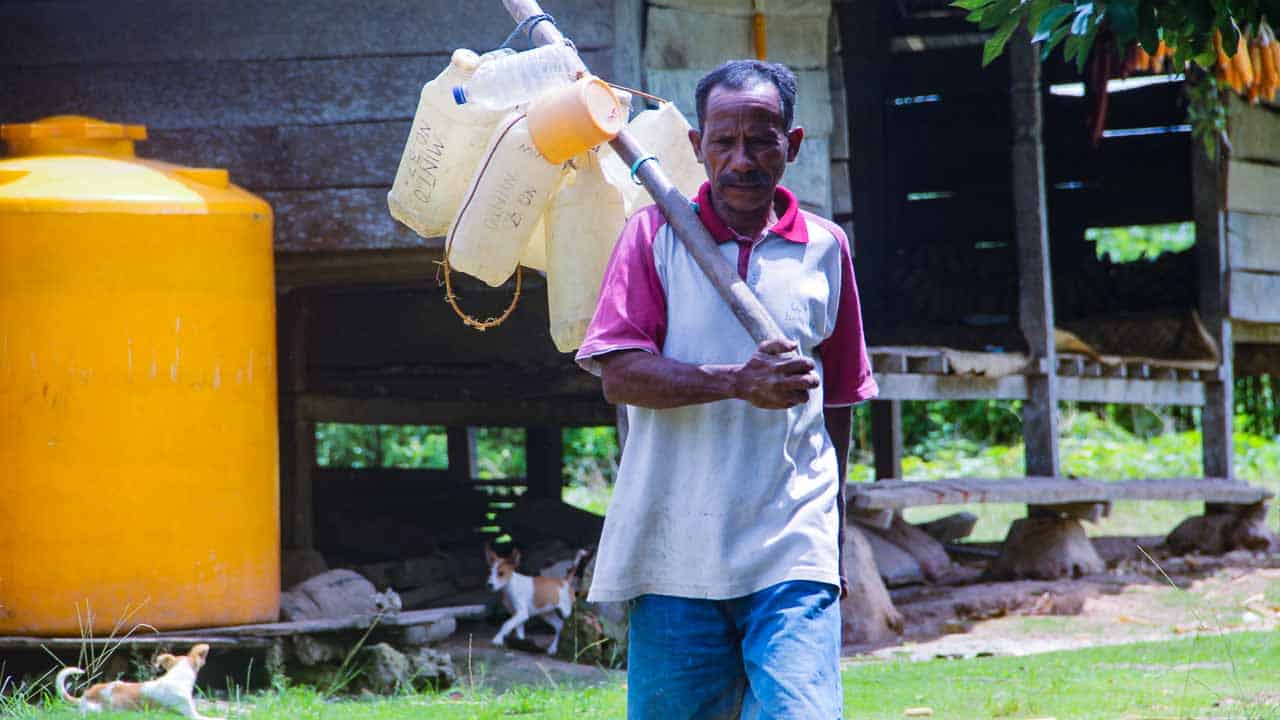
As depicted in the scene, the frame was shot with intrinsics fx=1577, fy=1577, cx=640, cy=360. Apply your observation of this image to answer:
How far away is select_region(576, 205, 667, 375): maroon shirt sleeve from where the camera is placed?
115 inches

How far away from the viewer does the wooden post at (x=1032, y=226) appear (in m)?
9.27

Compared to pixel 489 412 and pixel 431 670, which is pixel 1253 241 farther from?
pixel 431 670

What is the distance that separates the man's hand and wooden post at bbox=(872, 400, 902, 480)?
30.5ft

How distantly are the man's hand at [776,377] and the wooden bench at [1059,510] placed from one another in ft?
18.3

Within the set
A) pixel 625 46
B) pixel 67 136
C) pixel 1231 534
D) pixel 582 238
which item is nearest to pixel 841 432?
pixel 582 238

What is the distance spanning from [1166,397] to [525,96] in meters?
7.88

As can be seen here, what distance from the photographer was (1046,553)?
31.7ft

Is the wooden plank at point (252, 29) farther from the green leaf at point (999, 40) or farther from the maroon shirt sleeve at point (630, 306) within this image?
the maroon shirt sleeve at point (630, 306)

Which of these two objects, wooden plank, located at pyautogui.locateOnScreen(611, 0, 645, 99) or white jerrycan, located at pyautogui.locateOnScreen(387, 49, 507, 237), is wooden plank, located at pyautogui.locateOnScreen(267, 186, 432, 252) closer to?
wooden plank, located at pyautogui.locateOnScreen(611, 0, 645, 99)

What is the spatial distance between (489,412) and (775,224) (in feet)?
23.2

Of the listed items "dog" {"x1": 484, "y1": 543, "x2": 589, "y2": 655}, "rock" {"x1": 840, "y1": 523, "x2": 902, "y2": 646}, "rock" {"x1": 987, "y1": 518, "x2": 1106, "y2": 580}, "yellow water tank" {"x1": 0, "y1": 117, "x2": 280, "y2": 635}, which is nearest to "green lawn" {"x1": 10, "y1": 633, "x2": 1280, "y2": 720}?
"yellow water tank" {"x1": 0, "y1": 117, "x2": 280, "y2": 635}

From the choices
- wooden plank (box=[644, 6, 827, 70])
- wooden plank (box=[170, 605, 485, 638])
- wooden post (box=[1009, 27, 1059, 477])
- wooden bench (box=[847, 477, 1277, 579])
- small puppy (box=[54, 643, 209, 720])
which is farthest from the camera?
wooden post (box=[1009, 27, 1059, 477])

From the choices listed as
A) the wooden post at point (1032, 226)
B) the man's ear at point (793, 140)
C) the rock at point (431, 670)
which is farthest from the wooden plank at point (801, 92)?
the man's ear at point (793, 140)

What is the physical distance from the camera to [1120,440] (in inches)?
789
